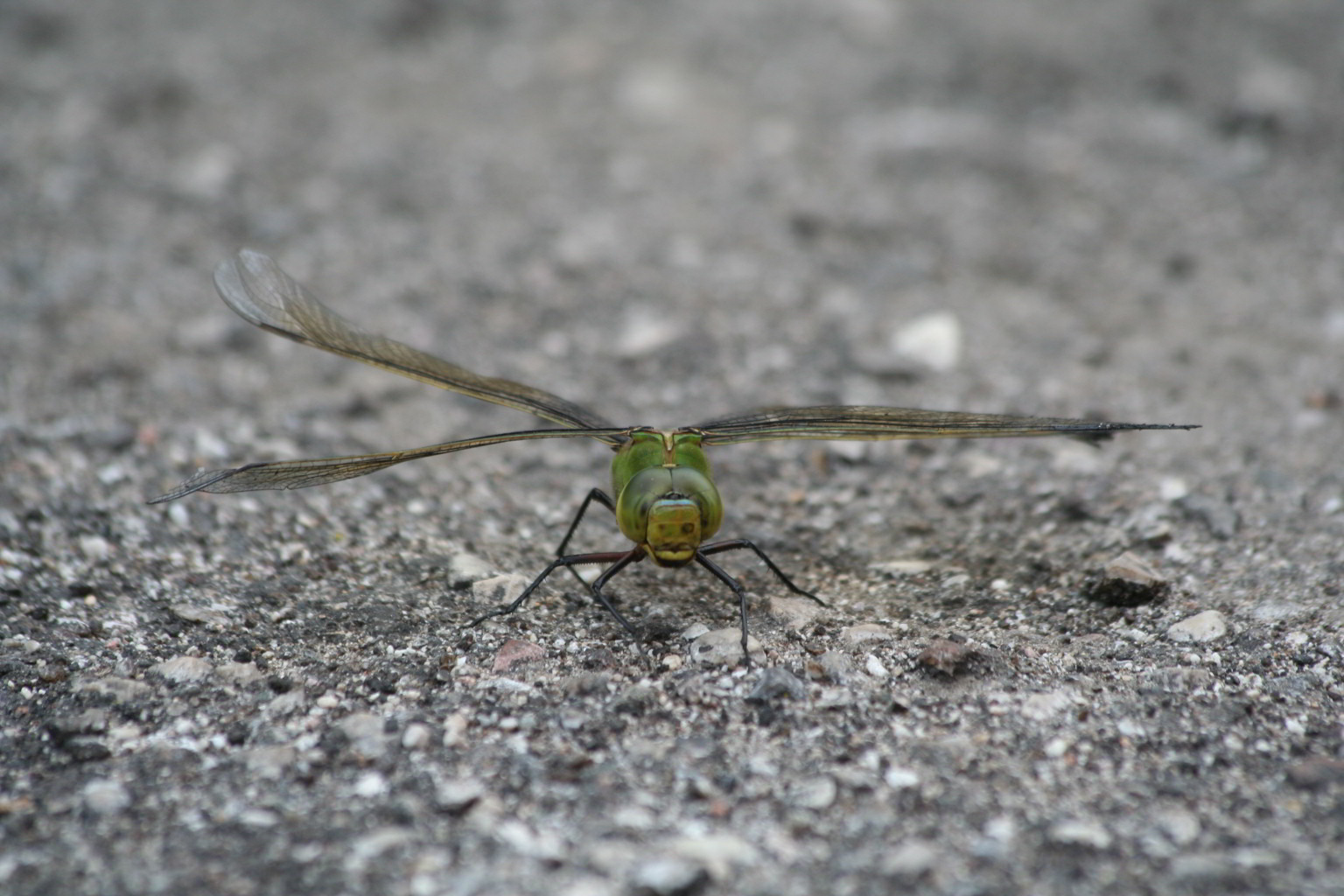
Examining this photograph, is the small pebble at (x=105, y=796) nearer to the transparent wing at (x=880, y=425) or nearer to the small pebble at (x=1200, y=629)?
the transparent wing at (x=880, y=425)

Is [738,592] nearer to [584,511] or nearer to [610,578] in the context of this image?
[610,578]

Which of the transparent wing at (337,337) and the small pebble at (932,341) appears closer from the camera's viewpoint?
the transparent wing at (337,337)

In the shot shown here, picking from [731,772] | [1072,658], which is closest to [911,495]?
[1072,658]

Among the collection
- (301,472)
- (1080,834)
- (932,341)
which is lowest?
(1080,834)

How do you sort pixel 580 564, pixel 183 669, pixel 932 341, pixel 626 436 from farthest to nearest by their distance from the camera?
pixel 932 341
pixel 626 436
pixel 580 564
pixel 183 669

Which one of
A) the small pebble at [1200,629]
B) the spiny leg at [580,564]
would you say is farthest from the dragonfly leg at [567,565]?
the small pebble at [1200,629]

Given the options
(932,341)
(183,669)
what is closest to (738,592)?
(183,669)
